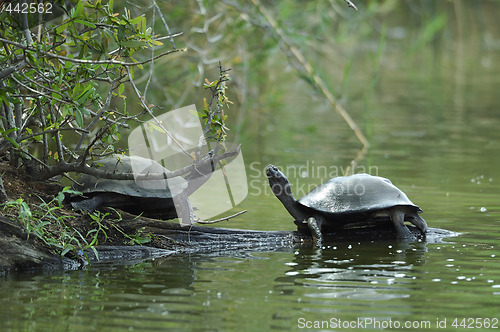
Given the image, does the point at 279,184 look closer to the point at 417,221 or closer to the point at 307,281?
the point at 417,221

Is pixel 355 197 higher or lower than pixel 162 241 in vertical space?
higher

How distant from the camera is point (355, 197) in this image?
253 inches

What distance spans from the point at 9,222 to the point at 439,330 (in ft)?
9.93

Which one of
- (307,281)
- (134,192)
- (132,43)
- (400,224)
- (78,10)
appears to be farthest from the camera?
(400,224)

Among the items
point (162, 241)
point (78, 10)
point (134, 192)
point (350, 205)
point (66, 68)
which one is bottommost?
point (162, 241)

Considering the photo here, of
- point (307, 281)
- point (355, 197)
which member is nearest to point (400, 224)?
point (355, 197)

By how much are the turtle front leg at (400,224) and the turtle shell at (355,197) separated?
123 millimetres

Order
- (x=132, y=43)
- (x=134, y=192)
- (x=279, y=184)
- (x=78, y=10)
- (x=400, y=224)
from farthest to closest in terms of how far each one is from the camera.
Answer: (x=279, y=184) → (x=400, y=224) → (x=134, y=192) → (x=132, y=43) → (x=78, y=10)

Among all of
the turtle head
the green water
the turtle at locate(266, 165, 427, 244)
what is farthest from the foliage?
the turtle at locate(266, 165, 427, 244)

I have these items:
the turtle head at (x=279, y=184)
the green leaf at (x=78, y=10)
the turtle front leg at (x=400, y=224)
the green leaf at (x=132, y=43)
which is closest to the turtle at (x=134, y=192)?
the turtle head at (x=279, y=184)

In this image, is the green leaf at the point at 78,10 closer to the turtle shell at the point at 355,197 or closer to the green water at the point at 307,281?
the green water at the point at 307,281

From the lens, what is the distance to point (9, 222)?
5484 millimetres

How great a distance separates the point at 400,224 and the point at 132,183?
2240 millimetres

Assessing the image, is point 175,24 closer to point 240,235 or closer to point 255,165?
point 255,165
